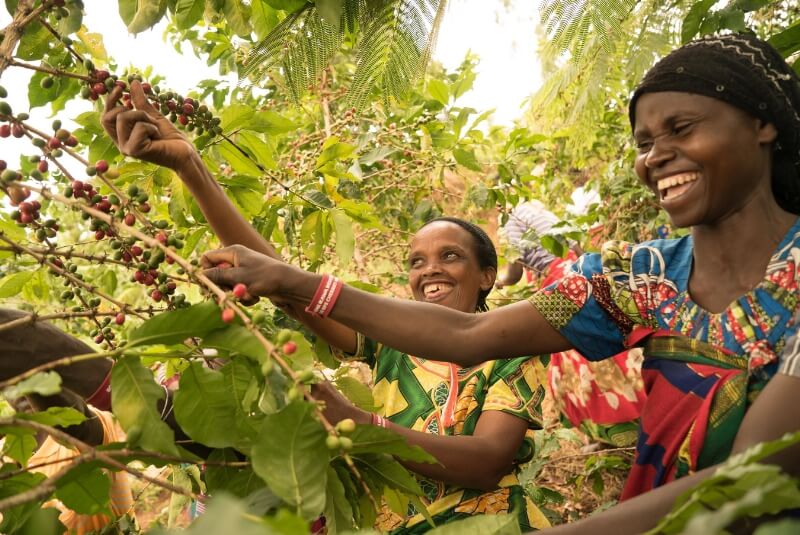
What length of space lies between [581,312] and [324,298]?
24.9 inches

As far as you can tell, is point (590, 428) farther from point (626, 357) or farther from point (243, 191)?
point (243, 191)

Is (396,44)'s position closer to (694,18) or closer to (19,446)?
(694,18)

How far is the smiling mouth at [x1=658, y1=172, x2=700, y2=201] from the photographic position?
154 cm

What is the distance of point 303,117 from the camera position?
445 cm

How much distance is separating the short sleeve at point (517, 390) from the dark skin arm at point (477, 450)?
3 cm

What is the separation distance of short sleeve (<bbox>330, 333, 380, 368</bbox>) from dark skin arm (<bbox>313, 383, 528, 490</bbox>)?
0.45m

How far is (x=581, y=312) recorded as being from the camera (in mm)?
1720

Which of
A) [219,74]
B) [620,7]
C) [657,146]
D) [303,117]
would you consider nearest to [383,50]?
[620,7]

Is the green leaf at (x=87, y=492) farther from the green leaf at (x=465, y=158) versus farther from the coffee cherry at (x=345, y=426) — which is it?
the green leaf at (x=465, y=158)

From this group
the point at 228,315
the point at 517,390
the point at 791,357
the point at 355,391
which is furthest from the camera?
the point at 517,390

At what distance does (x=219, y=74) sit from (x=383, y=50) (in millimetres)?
2316

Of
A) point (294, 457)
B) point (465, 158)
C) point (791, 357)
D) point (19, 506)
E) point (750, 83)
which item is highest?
point (465, 158)

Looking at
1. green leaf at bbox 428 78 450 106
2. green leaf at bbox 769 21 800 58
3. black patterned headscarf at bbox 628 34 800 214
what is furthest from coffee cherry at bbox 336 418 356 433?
green leaf at bbox 428 78 450 106

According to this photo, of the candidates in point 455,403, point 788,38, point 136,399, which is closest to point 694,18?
point 788,38
